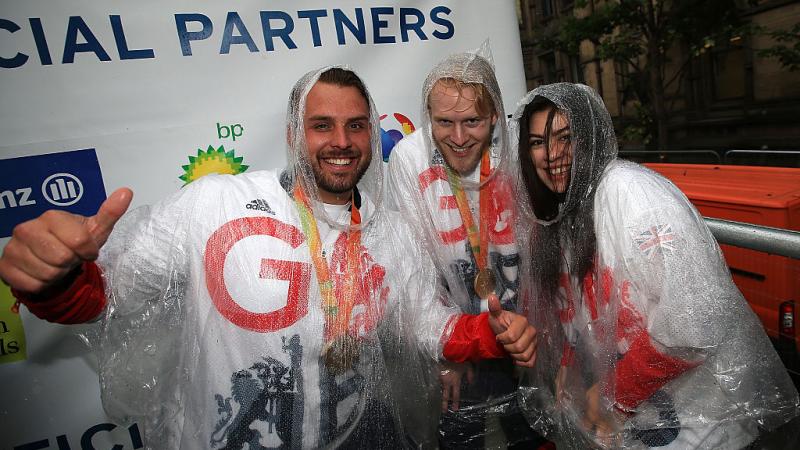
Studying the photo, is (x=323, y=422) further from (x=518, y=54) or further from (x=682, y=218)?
(x=518, y=54)

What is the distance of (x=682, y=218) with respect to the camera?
1.31m

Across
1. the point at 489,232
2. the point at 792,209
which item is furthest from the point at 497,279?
the point at 792,209

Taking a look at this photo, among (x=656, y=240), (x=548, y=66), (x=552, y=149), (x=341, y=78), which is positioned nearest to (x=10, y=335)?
(x=341, y=78)

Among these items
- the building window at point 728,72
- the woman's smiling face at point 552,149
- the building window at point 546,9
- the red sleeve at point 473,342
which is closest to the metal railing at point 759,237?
the woman's smiling face at point 552,149

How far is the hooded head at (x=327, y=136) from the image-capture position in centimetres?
148

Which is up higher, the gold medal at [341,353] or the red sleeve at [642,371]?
the gold medal at [341,353]

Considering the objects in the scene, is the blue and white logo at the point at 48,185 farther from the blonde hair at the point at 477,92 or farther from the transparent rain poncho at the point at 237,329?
the blonde hair at the point at 477,92

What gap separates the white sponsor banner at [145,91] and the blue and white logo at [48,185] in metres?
0.01

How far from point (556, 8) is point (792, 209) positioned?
13.7 meters

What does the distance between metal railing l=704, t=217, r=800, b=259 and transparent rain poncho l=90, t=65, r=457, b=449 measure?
1076 mm

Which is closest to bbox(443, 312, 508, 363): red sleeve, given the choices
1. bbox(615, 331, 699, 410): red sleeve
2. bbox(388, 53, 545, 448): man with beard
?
bbox(388, 53, 545, 448): man with beard

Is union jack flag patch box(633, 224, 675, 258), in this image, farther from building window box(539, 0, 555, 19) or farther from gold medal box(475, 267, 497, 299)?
building window box(539, 0, 555, 19)

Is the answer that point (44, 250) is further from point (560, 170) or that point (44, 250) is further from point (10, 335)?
point (560, 170)

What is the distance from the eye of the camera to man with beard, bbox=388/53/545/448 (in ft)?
6.16
